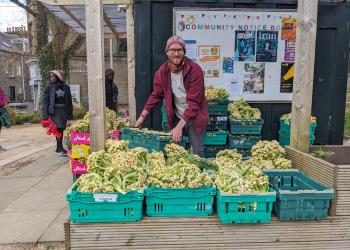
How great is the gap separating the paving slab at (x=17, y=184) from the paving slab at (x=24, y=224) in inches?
49.5

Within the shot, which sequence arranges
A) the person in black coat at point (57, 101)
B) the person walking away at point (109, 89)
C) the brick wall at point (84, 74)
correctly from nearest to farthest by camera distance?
1. the person in black coat at point (57, 101)
2. the person walking away at point (109, 89)
3. the brick wall at point (84, 74)

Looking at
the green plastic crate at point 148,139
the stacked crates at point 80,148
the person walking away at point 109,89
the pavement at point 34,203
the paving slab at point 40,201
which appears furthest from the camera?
the person walking away at point 109,89

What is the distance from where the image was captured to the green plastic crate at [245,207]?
289 cm

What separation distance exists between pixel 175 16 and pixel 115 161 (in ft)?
11.7

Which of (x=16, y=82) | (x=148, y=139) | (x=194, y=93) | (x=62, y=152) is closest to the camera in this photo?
(x=194, y=93)

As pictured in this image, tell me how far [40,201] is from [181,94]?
265 cm

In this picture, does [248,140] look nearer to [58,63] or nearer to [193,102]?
[193,102]

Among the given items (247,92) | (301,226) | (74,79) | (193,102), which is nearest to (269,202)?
(301,226)

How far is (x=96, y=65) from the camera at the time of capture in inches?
140

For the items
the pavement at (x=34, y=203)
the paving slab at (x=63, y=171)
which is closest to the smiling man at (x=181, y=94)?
the pavement at (x=34, y=203)

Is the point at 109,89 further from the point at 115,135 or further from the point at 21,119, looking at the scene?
the point at 21,119

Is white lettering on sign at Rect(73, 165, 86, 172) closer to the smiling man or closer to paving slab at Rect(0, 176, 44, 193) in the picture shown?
paving slab at Rect(0, 176, 44, 193)

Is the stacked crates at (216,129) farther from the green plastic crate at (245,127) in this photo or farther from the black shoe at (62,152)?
A: the black shoe at (62,152)

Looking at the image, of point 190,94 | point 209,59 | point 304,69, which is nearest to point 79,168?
point 190,94
